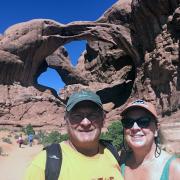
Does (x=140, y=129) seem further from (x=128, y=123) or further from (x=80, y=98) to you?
(x=80, y=98)

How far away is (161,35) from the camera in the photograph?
90.5ft

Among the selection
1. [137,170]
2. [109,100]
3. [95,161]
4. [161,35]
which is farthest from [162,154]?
[109,100]

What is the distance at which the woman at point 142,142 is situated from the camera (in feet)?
9.51

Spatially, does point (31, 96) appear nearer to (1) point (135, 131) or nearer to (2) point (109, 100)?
(2) point (109, 100)

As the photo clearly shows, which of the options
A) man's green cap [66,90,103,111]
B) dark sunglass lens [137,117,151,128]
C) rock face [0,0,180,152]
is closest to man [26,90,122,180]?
man's green cap [66,90,103,111]

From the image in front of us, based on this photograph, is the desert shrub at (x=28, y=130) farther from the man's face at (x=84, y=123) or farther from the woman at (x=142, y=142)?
the man's face at (x=84, y=123)

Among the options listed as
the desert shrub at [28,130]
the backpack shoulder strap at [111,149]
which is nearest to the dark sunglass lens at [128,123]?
the backpack shoulder strap at [111,149]

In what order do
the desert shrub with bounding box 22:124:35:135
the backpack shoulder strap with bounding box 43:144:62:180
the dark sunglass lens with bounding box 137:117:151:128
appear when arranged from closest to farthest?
the backpack shoulder strap with bounding box 43:144:62:180
the dark sunglass lens with bounding box 137:117:151:128
the desert shrub with bounding box 22:124:35:135

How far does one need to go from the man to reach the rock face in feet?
70.1

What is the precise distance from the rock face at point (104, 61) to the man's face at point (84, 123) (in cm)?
2138

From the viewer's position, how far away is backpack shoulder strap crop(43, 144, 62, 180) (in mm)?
2533

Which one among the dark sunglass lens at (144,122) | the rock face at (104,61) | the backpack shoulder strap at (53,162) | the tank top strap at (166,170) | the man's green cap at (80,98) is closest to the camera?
the backpack shoulder strap at (53,162)

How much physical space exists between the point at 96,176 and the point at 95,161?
14cm

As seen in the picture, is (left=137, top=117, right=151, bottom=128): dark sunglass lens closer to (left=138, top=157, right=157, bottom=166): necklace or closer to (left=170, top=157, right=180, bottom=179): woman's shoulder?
(left=138, top=157, right=157, bottom=166): necklace
